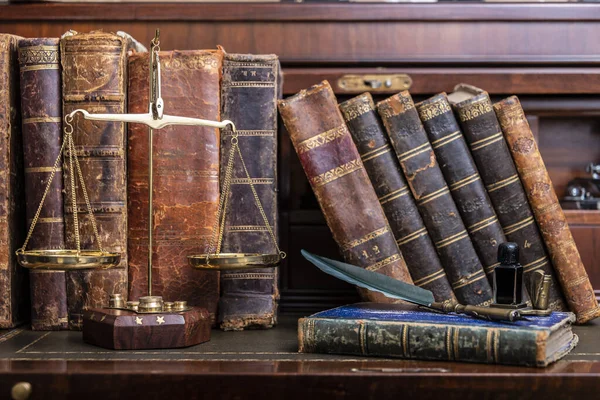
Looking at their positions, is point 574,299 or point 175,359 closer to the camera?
point 175,359

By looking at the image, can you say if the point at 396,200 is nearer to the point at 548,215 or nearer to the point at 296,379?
the point at 548,215

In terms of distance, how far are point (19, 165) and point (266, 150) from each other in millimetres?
442

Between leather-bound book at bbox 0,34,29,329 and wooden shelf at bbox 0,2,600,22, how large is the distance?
249 millimetres

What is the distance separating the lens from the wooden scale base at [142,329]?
3.74 feet

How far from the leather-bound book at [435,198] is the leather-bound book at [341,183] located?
81 millimetres

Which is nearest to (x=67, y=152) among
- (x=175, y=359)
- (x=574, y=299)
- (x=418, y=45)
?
(x=175, y=359)

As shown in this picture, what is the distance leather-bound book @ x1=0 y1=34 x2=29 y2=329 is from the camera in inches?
52.2

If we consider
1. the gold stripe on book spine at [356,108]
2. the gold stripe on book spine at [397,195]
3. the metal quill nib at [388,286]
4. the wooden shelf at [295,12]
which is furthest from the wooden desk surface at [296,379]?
the wooden shelf at [295,12]

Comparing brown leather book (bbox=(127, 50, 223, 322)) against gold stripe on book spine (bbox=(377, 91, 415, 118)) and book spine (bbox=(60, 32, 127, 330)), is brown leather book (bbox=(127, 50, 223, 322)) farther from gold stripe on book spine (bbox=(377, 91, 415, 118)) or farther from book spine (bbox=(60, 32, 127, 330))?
gold stripe on book spine (bbox=(377, 91, 415, 118))

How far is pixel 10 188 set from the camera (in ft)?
4.38

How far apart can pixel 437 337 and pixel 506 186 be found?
0.41 meters

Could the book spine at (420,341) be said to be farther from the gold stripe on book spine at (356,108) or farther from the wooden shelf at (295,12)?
the wooden shelf at (295,12)

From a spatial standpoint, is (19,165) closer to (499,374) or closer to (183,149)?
(183,149)

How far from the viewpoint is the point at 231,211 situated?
1.35 m
